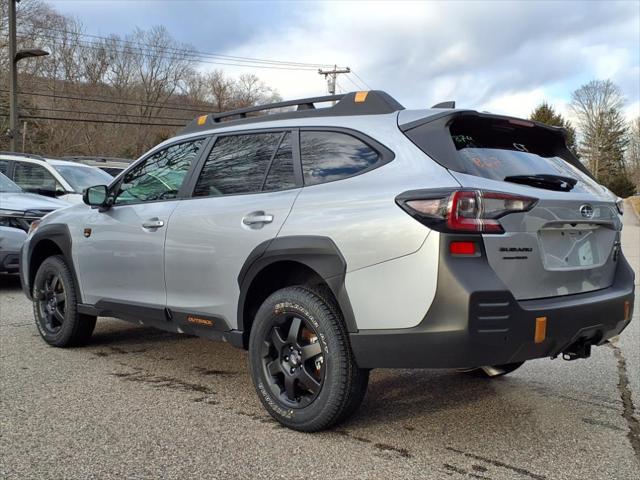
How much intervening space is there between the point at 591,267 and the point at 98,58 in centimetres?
4784

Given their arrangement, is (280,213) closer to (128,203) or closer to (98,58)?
(128,203)

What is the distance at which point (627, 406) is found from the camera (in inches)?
155

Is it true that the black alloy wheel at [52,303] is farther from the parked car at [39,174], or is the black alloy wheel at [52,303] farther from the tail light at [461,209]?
the parked car at [39,174]

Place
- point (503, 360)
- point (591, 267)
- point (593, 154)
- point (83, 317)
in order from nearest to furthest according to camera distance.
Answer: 1. point (503, 360)
2. point (591, 267)
3. point (83, 317)
4. point (593, 154)

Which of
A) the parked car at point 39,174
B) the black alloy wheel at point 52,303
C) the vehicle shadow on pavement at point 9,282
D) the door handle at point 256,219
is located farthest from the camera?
the parked car at point 39,174

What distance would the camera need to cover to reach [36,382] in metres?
4.19

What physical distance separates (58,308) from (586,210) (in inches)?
171

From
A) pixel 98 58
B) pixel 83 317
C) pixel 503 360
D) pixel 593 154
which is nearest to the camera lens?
pixel 503 360

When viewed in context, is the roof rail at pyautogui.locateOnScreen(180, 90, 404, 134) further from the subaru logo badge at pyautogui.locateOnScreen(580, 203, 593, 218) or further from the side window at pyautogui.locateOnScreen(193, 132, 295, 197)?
the subaru logo badge at pyautogui.locateOnScreen(580, 203, 593, 218)

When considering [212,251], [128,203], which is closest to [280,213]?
Answer: [212,251]

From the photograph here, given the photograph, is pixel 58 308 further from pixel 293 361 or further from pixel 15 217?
pixel 15 217

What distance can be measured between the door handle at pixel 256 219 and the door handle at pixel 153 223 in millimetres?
863

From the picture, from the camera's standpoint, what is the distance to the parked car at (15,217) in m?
7.78

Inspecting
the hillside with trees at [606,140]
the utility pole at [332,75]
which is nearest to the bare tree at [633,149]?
the hillside with trees at [606,140]
